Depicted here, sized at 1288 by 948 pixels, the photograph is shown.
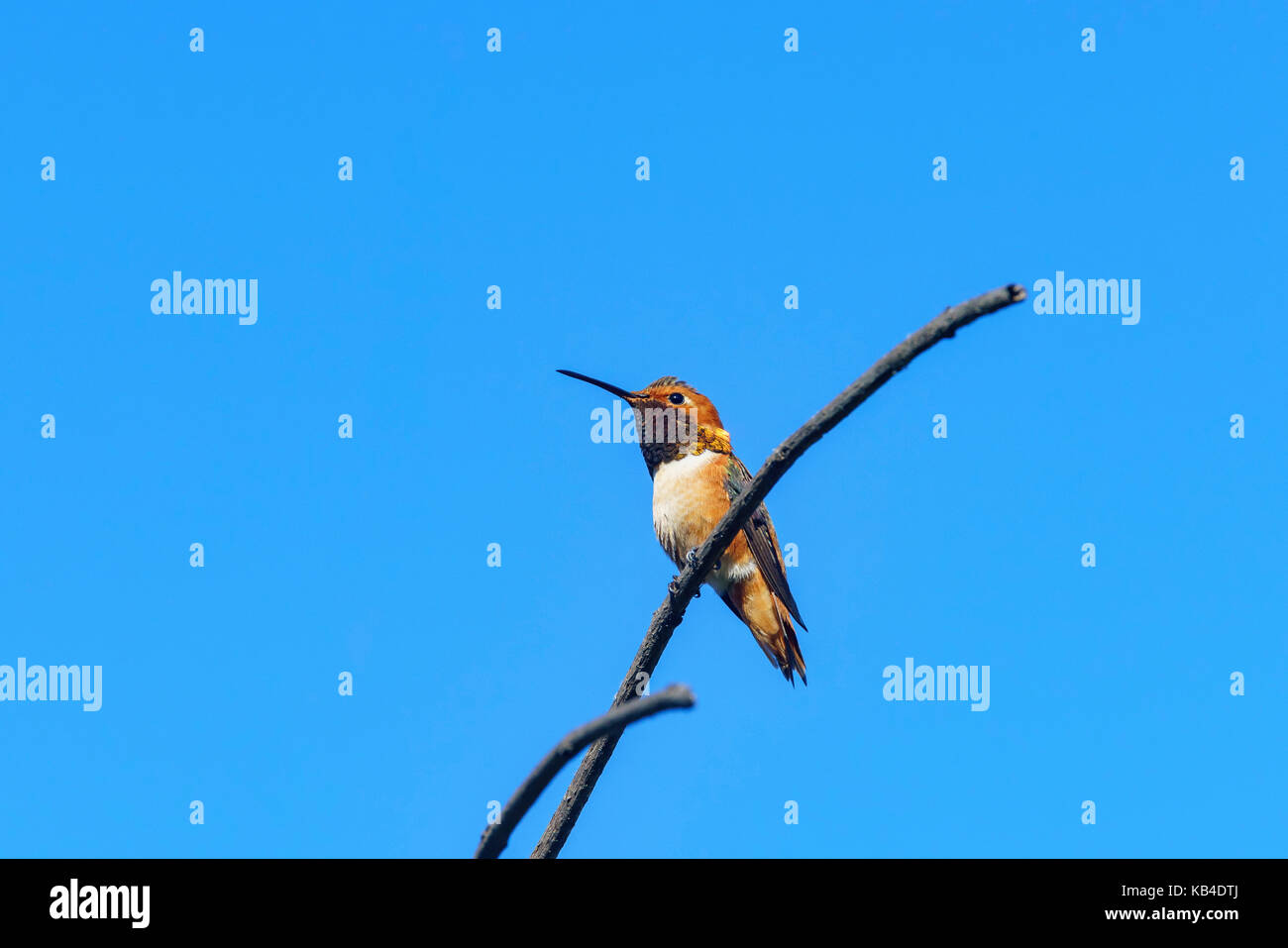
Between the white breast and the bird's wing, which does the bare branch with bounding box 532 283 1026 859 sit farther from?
the bird's wing

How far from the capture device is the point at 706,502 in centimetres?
845

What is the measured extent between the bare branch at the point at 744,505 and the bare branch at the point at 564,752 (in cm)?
48

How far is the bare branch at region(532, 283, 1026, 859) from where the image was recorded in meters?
2.76

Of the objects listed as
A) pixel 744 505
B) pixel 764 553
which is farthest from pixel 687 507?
pixel 744 505

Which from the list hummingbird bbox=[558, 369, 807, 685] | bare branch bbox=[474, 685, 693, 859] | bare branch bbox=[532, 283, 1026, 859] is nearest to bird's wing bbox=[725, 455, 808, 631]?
hummingbird bbox=[558, 369, 807, 685]

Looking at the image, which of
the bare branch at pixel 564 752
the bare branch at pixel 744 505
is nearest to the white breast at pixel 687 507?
the bare branch at pixel 744 505

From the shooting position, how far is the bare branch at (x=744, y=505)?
276cm

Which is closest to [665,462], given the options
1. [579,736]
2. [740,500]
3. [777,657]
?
[777,657]

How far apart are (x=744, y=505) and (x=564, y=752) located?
130cm

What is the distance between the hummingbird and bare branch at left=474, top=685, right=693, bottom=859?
18.7ft
